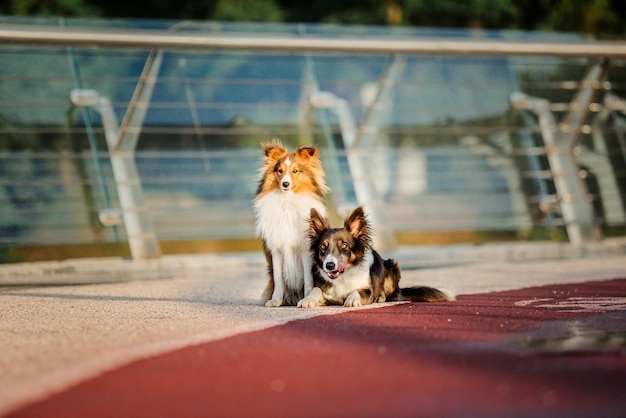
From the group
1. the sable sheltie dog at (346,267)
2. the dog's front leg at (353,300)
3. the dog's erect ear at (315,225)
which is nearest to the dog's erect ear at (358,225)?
the sable sheltie dog at (346,267)

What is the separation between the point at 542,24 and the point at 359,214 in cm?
1797

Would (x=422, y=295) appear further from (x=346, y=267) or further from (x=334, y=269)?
(x=334, y=269)

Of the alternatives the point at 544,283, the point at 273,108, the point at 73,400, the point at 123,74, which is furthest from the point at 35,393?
the point at 273,108

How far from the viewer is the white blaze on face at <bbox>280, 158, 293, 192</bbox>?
6.14 meters

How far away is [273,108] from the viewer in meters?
11.3

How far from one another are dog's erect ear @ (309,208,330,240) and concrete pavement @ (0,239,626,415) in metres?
0.54

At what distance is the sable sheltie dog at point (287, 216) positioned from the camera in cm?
613

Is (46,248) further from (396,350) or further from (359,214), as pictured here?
(396,350)

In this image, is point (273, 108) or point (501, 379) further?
point (273, 108)

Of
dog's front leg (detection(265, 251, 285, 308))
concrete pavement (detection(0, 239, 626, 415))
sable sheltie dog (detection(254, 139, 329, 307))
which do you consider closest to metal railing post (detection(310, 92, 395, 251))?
concrete pavement (detection(0, 239, 626, 415))

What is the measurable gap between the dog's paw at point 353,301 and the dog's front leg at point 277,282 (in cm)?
42

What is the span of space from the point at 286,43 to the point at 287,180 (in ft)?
13.3

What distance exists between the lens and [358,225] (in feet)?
20.0

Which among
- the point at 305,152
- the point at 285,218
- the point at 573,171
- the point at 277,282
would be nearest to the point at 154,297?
the point at 277,282
